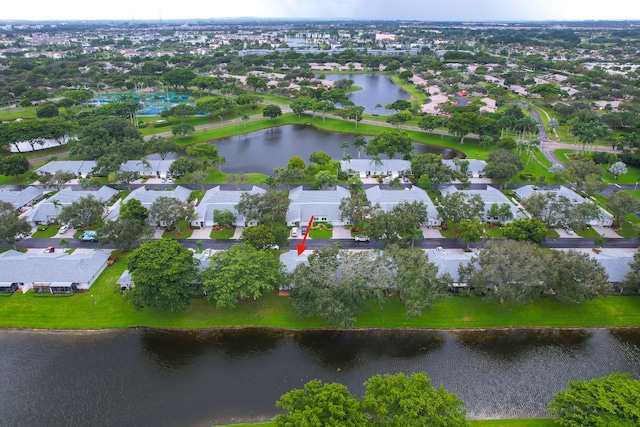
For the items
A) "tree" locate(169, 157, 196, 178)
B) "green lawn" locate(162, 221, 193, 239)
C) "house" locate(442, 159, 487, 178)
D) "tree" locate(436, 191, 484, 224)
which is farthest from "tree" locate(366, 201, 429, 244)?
"tree" locate(169, 157, 196, 178)

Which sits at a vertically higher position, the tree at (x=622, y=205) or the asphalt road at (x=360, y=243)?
the tree at (x=622, y=205)

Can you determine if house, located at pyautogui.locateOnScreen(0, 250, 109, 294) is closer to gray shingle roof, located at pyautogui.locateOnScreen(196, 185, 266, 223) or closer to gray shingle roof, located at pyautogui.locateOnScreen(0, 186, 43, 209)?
gray shingle roof, located at pyautogui.locateOnScreen(196, 185, 266, 223)

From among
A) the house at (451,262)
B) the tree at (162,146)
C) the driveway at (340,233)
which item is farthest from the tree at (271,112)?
the house at (451,262)

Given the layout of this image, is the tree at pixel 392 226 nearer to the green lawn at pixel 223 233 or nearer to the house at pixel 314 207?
the house at pixel 314 207

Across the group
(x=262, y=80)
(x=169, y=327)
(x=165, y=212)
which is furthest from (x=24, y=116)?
(x=169, y=327)

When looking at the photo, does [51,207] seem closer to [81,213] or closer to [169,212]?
[81,213]

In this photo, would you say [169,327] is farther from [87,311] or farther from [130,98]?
[130,98]
